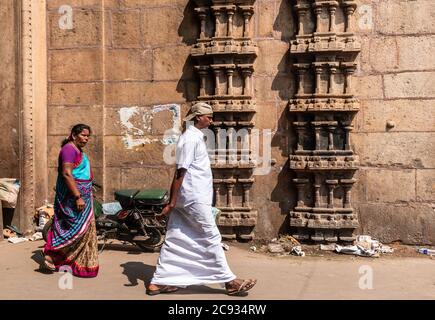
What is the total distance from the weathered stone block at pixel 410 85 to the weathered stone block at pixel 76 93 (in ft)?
12.0

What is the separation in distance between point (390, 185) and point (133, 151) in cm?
327

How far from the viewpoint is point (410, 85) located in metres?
5.91

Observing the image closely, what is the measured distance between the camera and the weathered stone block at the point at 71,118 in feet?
21.7

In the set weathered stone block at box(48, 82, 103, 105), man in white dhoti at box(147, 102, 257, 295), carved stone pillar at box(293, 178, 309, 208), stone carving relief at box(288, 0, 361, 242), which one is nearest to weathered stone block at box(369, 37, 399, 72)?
stone carving relief at box(288, 0, 361, 242)

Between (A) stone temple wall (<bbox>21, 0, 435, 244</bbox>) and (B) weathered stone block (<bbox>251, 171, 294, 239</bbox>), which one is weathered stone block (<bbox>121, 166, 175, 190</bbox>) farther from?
(B) weathered stone block (<bbox>251, 171, 294, 239</bbox>)

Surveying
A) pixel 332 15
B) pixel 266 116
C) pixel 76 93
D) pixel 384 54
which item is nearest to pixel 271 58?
pixel 266 116

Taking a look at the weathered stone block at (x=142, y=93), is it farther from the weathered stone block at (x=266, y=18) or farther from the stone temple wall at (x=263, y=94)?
the weathered stone block at (x=266, y=18)

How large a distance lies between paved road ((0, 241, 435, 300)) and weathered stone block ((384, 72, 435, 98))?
1900 millimetres

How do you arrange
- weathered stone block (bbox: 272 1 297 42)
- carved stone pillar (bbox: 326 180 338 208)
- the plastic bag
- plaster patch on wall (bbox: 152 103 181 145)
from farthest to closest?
plaster patch on wall (bbox: 152 103 181 145)
the plastic bag
weathered stone block (bbox: 272 1 297 42)
carved stone pillar (bbox: 326 180 338 208)

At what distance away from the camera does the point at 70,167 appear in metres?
4.69

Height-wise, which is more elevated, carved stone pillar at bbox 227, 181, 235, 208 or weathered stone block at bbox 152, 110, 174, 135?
weathered stone block at bbox 152, 110, 174, 135

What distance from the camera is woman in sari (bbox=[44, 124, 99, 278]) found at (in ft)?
15.5

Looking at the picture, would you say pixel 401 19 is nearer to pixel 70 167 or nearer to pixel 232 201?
pixel 232 201

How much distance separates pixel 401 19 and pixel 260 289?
366 cm
